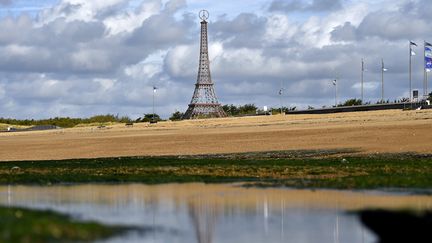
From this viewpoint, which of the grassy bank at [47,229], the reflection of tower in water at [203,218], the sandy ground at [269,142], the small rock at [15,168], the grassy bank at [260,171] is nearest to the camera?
the grassy bank at [47,229]

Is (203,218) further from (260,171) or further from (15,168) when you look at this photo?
(15,168)

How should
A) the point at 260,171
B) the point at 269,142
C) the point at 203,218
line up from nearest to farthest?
the point at 203,218 → the point at 260,171 → the point at 269,142

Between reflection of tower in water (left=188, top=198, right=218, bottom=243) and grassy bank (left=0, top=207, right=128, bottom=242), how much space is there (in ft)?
7.02

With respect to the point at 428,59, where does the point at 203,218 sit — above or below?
below

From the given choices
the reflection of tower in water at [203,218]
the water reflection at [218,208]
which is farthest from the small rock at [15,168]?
the reflection of tower in water at [203,218]

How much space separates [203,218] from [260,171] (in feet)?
59.3

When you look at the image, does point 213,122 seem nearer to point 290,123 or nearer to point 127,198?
point 290,123

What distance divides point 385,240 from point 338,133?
48278mm

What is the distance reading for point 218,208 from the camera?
27.3m

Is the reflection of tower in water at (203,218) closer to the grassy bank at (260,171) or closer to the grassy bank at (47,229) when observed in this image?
the grassy bank at (47,229)

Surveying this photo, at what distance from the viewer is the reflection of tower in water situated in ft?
70.8

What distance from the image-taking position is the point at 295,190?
32.8 m

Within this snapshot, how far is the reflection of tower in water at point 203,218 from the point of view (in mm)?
21578

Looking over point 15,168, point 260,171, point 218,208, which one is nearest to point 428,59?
point 260,171
